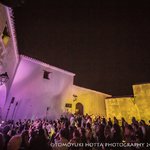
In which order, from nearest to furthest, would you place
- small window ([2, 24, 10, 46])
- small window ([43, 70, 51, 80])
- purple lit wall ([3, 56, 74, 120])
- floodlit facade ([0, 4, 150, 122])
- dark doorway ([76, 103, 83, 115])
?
small window ([2, 24, 10, 46]), floodlit facade ([0, 4, 150, 122]), purple lit wall ([3, 56, 74, 120]), small window ([43, 70, 51, 80]), dark doorway ([76, 103, 83, 115])

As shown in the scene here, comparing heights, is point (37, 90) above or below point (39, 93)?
above

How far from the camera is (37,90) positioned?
2184cm

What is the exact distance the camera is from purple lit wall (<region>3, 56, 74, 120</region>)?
761 inches

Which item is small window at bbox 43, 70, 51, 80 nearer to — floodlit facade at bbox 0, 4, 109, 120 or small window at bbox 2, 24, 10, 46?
floodlit facade at bbox 0, 4, 109, 120

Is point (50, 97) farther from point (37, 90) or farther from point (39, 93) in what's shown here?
point (37, 90)

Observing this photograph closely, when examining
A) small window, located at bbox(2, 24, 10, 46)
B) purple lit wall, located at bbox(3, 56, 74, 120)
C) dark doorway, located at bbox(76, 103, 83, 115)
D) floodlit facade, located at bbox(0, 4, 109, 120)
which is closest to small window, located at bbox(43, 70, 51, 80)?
floodlit facade, located at bbox(0, 4, 109, 120)

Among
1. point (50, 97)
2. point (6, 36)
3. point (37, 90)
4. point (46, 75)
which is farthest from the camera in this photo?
point (46, 75)

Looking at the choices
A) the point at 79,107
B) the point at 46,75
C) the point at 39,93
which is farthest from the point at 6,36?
the point at 79,107

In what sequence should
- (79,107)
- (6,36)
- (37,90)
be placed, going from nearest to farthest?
1. (6,36)
2. (37,90)
3. (79,107)

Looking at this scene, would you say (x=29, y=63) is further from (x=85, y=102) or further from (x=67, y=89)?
(x=85, y=102)

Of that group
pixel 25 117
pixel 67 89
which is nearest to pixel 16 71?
pixel 25 117

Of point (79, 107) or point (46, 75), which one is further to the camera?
point (79, 107)

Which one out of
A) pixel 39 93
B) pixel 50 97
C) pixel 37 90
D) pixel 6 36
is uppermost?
pixel 6 36

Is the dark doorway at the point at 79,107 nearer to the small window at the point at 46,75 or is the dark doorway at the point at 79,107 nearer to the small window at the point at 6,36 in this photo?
the small window at the point at 46,75
